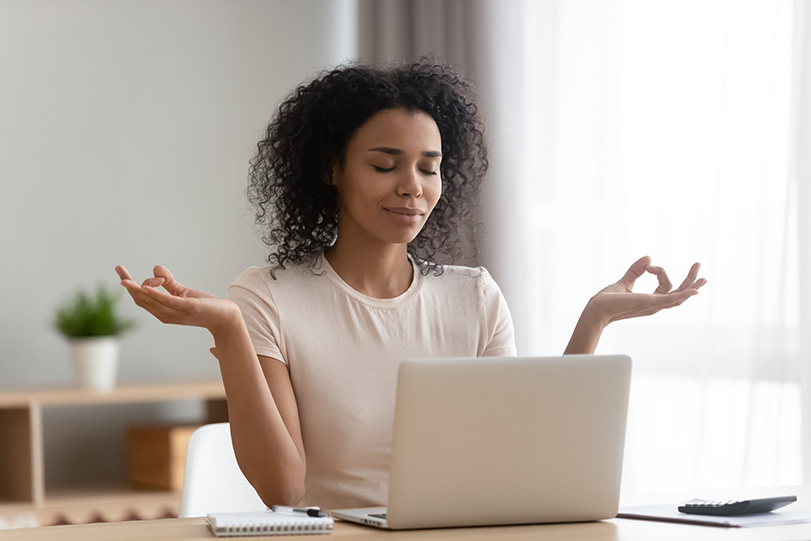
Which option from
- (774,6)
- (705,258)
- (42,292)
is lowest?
(42,292)

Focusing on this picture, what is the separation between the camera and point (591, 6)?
2.96 meters

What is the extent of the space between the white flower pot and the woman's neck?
57.4 inches

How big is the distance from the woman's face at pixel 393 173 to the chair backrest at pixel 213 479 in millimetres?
447

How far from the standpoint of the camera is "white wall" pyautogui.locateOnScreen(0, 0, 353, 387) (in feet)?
10.9

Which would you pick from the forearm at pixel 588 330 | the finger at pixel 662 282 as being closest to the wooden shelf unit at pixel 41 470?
the forearm at pixel 588 330

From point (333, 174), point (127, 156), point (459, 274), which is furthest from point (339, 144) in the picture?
point (127, 156)

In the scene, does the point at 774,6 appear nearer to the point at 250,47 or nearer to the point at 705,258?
the point at 705,258

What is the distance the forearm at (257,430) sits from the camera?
145 cm

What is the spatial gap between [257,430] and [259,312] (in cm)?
24

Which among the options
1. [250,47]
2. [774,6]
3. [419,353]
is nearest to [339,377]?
[419,353]

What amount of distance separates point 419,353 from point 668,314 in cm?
115

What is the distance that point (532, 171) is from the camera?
10.4 ft

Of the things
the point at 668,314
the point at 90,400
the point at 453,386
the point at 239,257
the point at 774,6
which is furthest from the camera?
the point at 239,257

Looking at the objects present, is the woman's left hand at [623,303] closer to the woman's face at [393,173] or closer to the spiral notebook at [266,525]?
the woman's face at [393,173]
